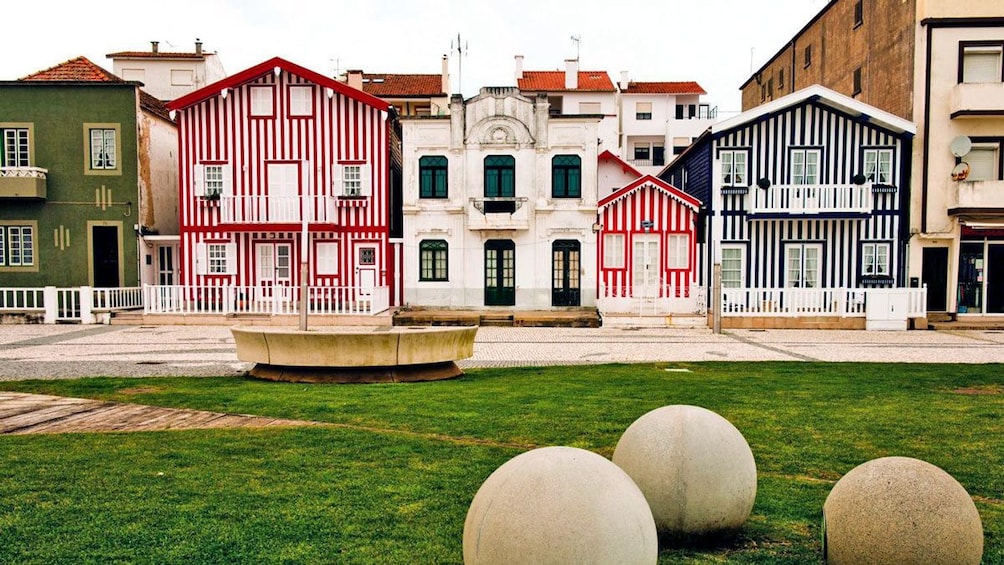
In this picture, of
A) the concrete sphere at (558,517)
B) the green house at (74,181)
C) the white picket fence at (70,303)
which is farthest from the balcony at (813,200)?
the concrete sphere at (558,517)

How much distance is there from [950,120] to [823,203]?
16.8 feet

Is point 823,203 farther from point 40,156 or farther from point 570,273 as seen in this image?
point 40,156

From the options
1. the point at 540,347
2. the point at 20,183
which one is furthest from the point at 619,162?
the point at 20,183

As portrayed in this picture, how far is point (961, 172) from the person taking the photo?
84.7ft

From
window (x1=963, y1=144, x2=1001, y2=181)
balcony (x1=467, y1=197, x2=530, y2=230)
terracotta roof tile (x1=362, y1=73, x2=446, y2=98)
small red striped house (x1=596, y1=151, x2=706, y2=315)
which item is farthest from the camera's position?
terracotta roof tile (x1=362, y1=73, x2=446, y2=98)

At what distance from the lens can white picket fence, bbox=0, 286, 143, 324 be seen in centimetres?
2506

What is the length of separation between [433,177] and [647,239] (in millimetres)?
8330

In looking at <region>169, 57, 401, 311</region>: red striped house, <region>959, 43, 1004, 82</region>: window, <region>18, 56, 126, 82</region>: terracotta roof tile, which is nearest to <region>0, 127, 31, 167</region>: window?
<region>18, 56, 126, 82</region>: terracotta roof tile

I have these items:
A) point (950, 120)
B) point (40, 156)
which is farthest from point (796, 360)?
point (40, 156)

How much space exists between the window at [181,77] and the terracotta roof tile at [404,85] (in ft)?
33.2

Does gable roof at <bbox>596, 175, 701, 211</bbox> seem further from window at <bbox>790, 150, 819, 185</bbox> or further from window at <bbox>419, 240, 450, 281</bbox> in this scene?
window at <bbox>419, 240, 450, 281</bbox>

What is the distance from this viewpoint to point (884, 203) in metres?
26.9

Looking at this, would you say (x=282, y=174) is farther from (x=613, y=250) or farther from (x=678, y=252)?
(x=678, y=252)

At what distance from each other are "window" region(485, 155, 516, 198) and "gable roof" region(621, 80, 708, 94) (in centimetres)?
3027
